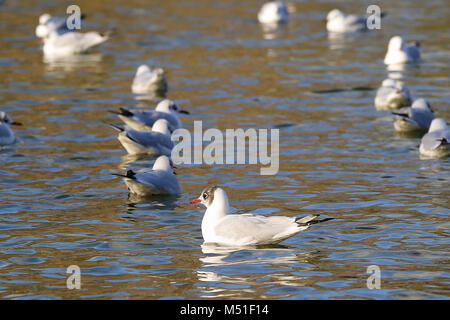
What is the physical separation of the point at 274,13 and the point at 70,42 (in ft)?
24.4

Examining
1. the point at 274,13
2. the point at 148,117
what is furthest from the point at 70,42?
the point at 148,117

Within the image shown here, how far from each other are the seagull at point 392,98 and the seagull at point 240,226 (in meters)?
9.34

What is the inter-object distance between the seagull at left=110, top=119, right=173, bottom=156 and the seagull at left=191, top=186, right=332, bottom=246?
4600mm

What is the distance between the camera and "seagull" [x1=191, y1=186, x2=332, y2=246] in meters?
11.1

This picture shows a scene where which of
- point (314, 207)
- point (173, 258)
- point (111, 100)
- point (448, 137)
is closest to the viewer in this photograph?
point (173, 258)

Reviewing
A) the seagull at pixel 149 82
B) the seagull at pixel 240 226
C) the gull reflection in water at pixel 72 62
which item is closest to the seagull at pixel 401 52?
the seagull at pixel 149 82

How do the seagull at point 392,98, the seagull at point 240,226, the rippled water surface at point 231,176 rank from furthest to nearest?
1. the seagull at point 392,98
2. the seagull at point 240,226
3. the rippled water surface at point 231,176

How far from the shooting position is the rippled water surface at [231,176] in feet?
34.2

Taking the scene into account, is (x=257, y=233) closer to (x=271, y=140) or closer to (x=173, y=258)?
(x=173, y=258)

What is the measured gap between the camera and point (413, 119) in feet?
59.4

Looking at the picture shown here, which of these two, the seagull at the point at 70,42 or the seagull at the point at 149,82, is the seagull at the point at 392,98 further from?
the seagull at the point at 70,42

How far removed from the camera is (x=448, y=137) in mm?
16125

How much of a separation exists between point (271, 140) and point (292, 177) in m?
2.77

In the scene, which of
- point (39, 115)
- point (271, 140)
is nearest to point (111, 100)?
point (39, 115)
